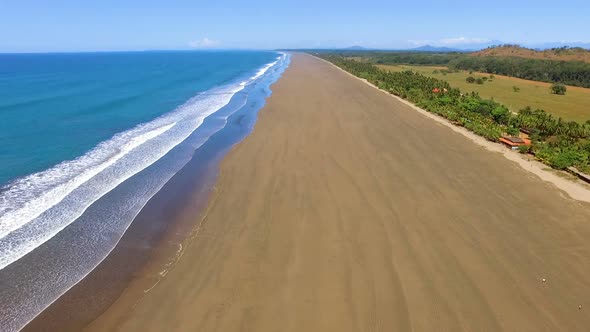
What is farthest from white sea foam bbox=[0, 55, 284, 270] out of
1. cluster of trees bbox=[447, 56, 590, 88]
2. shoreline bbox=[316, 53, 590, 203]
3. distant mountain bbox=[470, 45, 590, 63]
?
distant mountain bbox=[470, 45, 590, 63]

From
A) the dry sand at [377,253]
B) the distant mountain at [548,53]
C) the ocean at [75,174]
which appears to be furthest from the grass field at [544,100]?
→ the distant mountain at [548,53]

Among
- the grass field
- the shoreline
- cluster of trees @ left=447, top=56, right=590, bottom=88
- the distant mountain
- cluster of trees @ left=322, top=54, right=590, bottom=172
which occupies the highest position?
the distant mountain

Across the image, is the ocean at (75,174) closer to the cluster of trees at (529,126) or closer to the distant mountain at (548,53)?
the cluster of trees at (529,126)

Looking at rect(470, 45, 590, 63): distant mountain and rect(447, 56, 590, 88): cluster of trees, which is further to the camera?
rect(470, 45, 590, 63): distant mountain

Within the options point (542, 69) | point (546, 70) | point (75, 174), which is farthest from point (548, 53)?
point (75, 174)

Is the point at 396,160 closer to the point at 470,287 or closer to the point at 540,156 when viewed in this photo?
the point at 540,156

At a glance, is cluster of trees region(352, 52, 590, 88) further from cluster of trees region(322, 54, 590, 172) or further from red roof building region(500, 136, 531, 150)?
red roof building region(500, 136, 531, 150)

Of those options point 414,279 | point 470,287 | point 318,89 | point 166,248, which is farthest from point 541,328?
point 318,89
